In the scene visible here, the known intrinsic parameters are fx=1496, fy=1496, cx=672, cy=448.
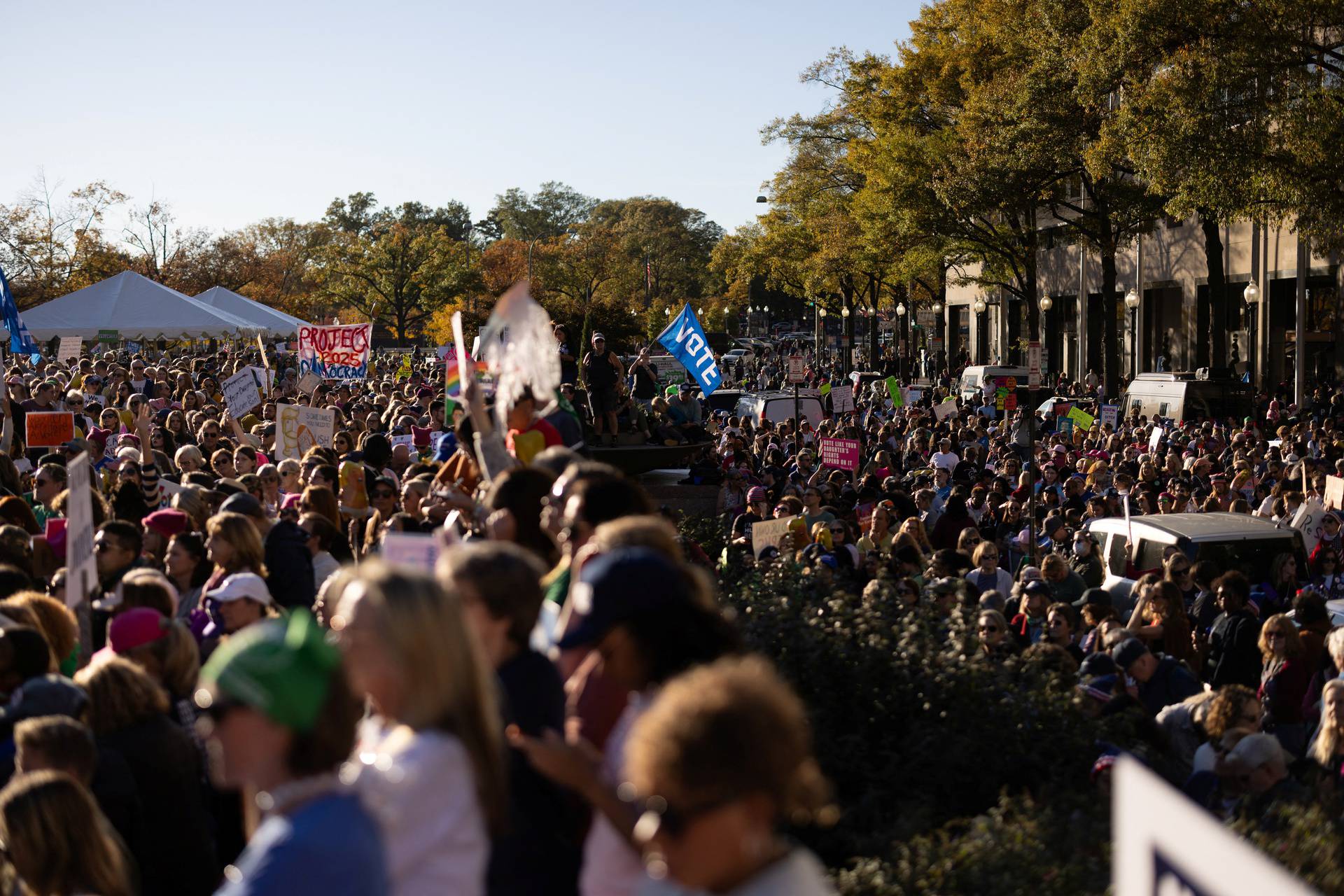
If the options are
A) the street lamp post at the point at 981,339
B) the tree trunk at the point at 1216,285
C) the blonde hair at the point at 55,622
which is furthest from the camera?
the street lamp post at the point at 981,339

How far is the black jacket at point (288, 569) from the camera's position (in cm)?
761

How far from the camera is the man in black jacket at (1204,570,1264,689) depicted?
9.76 m

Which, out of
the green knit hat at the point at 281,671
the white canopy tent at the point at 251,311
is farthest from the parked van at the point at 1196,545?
the white canopy tent at the point at 251,311

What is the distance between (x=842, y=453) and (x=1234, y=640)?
28.8 feet

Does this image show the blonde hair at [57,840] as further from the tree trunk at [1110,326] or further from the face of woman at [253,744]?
the tree trunk at [1110,326]

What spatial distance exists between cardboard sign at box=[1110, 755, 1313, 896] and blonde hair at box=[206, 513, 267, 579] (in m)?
5.05

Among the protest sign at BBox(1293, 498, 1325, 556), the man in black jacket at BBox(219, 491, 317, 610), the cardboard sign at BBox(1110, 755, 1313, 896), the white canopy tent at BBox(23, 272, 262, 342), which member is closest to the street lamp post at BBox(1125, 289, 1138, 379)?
the white canopy tent at BBox(23, 272, 262, 342)

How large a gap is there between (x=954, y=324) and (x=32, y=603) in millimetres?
75658

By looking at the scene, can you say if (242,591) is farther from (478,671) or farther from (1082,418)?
(1082,418)

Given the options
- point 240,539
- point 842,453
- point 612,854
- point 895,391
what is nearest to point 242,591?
point 240,539

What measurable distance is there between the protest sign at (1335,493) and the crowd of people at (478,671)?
31.9 inches

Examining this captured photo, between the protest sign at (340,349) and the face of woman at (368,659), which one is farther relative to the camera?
the protest sign at (340,349)

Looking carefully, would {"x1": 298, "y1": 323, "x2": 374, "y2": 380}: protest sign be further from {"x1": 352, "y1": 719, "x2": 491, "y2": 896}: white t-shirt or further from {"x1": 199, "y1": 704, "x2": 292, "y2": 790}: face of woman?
{"x1": 199, "y1": 704, "x2": 292, "y2": 790}: face of woman

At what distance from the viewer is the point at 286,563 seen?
7.68 m
